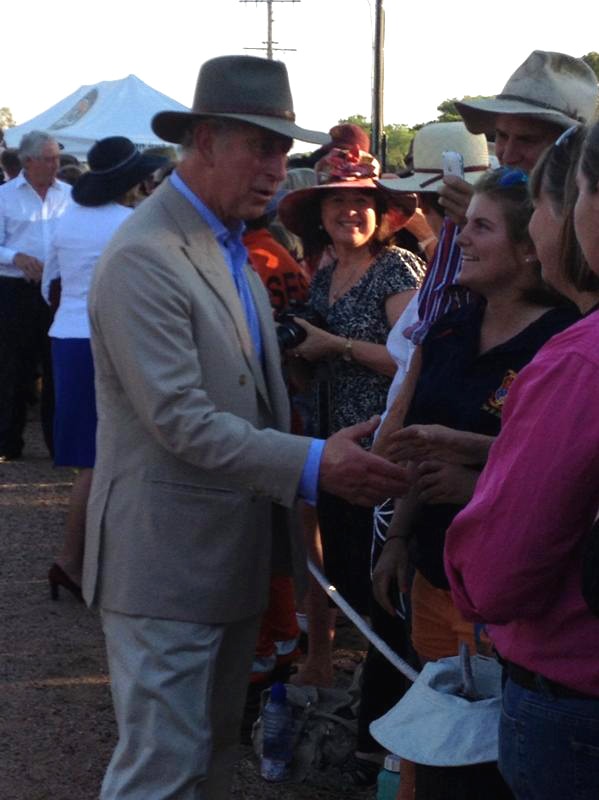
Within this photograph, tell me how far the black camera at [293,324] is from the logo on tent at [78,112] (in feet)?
59.5

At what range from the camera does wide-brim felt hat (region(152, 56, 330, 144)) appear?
3.06m

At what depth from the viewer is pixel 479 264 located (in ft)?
10.5

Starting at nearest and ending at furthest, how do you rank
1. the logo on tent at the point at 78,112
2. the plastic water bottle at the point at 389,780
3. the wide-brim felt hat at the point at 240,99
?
the wide-brim felt hat at the point at 240,99 < the plastic water bottle at the point at 389,780 < the logo on tent at the point at 78,112

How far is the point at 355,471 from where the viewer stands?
→ 2920 mm

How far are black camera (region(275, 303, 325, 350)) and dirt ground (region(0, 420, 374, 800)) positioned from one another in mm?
1437

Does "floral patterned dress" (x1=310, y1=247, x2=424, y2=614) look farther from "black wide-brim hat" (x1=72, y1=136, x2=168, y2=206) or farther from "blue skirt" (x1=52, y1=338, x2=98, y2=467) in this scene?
"black wide-brim hat" (x1=72, y1=136, x2=168, y2=206)

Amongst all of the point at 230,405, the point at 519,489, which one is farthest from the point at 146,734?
the point at 519,489

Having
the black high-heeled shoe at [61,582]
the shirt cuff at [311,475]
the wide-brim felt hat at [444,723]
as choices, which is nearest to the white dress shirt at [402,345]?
the shirt cuff at [311,475]

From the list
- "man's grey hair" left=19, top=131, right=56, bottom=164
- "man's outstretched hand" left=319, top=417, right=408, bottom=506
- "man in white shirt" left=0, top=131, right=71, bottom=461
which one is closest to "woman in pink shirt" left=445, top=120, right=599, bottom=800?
"man's outstretched hand" left=319, top=417, right=408, bottom=506

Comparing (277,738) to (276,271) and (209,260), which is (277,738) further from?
(209,260)

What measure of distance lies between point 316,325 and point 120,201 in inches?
96.3

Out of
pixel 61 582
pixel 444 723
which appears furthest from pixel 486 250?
pixel 61 582

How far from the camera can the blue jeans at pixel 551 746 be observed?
205cm

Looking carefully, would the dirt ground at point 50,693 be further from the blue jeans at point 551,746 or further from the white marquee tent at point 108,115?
the white marquee tent at point 108,115
